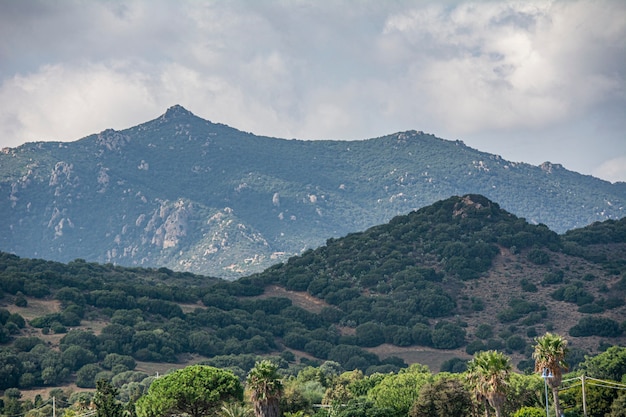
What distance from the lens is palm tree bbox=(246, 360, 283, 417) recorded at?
83000 mm

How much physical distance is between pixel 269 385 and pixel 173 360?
77.6 metres

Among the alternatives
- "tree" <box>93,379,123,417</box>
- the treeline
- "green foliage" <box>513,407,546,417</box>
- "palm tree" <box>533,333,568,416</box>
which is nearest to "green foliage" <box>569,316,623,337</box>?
the treeline

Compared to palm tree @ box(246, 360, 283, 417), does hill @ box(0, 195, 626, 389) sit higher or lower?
higher

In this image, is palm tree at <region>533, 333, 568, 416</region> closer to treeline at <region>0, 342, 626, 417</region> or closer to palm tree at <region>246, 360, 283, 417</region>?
treeline at <region>0, 342, 626, 417</region>

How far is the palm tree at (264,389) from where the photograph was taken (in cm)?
8300

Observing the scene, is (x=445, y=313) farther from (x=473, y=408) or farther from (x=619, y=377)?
(x=473, y=408)

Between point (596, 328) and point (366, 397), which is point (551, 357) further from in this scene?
point (596, 328)

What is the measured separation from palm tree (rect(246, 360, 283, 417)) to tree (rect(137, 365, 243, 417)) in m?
6.78

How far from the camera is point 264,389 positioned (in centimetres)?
8300

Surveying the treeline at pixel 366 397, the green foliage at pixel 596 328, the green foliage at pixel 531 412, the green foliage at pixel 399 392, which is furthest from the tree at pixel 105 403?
the green foliage at pixel 596 328

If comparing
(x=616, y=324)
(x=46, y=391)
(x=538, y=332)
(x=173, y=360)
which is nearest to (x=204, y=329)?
(x=173, y=360)

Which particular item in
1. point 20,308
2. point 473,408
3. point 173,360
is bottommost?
point 473,408

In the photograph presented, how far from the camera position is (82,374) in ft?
461

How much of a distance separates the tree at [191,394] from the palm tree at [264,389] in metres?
6.78
